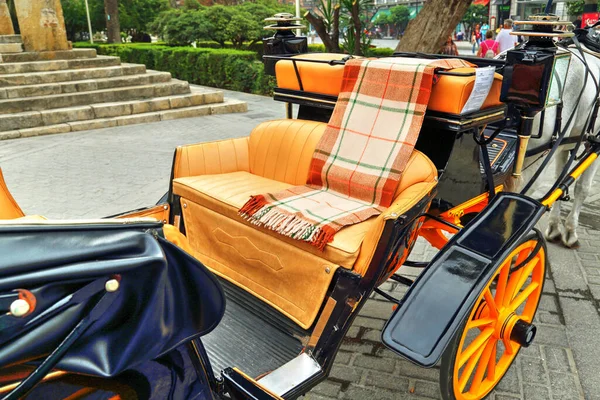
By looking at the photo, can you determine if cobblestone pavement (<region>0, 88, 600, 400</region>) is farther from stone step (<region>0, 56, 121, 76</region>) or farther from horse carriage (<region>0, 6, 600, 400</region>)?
stone step (<region>0, 56, 121, 76</region>)

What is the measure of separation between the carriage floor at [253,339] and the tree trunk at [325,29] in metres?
7.55

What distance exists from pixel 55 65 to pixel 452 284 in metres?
9.89

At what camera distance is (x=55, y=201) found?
5.14 m

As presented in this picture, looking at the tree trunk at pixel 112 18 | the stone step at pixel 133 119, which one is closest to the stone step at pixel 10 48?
the stone step at pixel 133 119

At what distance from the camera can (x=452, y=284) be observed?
1.95m

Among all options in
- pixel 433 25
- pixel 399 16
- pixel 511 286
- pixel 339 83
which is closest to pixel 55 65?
pixel 433 25

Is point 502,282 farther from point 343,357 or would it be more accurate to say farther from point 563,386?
point 343,357

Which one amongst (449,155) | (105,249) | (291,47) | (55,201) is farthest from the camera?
(55,201)

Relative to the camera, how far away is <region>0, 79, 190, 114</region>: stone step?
8.50 metres

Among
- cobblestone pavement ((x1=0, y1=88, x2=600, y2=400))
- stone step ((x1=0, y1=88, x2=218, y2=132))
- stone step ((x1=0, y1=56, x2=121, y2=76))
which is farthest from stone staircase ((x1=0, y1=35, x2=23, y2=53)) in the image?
cobblestone pavement ((x1=0, y1=88, x2=600, y2=400))

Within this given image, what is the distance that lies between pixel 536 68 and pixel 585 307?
173cm

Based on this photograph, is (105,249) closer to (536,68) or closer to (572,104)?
(536,68)

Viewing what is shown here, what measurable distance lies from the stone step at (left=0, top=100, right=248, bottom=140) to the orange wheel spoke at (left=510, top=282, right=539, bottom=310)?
7.98 meters

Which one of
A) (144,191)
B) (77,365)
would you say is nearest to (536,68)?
(77,365)
